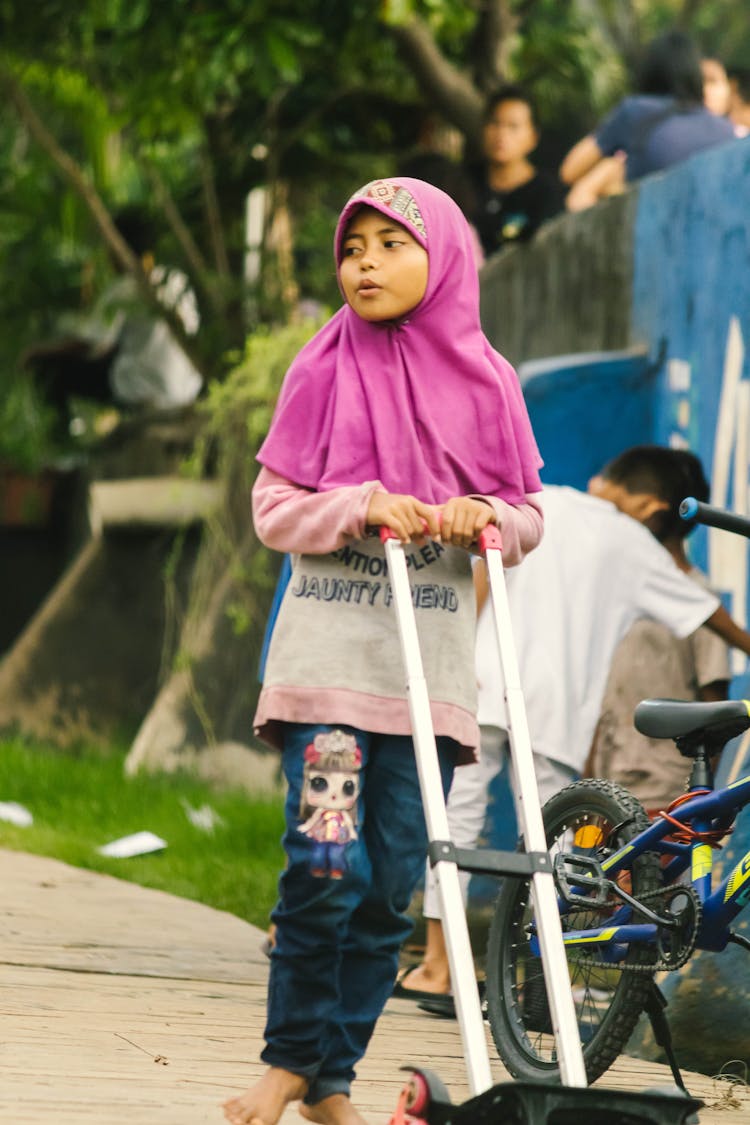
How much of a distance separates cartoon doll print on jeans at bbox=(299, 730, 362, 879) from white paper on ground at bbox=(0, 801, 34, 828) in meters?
4.79

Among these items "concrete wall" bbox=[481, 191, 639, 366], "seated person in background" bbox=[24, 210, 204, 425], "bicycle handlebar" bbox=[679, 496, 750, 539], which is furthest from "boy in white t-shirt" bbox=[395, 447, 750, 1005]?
"seated person in background" bbox=[24, 210, 204, 425]

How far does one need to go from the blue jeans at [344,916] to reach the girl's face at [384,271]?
2.69ft

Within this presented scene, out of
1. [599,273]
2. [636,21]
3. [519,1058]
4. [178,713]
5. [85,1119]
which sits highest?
[636,21]

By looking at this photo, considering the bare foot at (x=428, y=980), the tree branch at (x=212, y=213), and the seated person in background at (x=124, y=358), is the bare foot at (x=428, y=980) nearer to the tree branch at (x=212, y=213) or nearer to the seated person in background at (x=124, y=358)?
the tree branch at (x=212, y=213)

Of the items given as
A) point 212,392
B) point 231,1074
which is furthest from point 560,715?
point 212,392

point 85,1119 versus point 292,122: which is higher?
point 292,122

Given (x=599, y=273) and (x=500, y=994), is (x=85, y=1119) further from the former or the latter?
(x=599, y=273)

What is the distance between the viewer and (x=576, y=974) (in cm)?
477

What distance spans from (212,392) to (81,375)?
429 centimetres

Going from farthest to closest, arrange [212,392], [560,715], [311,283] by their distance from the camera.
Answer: [311,283] → [212,392] → [560,715]

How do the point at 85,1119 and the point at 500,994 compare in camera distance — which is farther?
the point at 500,994

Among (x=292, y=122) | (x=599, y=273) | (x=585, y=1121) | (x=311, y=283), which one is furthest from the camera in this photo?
(x=311, y=283)

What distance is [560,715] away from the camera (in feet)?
18.7

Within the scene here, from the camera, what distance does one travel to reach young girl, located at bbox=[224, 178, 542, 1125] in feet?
12.0
